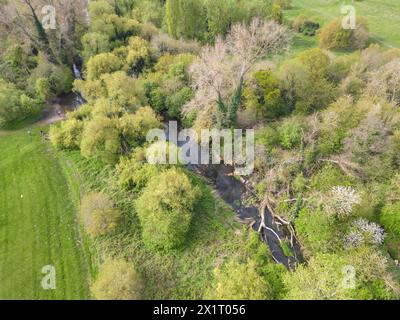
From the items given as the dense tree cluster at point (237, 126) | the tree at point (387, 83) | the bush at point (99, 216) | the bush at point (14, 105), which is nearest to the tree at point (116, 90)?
the dense tree cluster at point (237, 126)

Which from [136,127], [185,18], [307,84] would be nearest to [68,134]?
[136,127]

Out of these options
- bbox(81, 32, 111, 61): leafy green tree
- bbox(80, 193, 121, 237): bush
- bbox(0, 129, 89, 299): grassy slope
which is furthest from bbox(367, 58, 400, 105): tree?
bbox(81, 32, 111, 61): leafy green tree

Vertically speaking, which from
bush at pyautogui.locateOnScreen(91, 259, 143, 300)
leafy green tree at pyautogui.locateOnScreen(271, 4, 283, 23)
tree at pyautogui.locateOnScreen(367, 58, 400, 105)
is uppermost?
leafy green tree at pyautogui.locateOnScreen(271, 4, 283, 23)

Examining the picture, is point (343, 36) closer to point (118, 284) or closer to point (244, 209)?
point (244, 209)

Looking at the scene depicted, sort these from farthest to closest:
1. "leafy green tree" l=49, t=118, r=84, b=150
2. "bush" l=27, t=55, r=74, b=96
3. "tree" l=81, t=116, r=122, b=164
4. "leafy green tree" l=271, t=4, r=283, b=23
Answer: "leafy green tree" l=271, t=4, r=283, b=23, "bush" l=27, t=55, r=74, b=96, "leafy green tree" l=49, t=118, r=84, b=150, "tree" l=81, t=116, r=122, b=164

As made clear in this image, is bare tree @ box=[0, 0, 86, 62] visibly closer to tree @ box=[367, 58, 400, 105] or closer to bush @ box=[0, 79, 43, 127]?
bush @ box=[0, 79, 43, 127]

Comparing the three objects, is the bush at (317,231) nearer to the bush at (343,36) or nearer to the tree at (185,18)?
the bush at (343,36)
